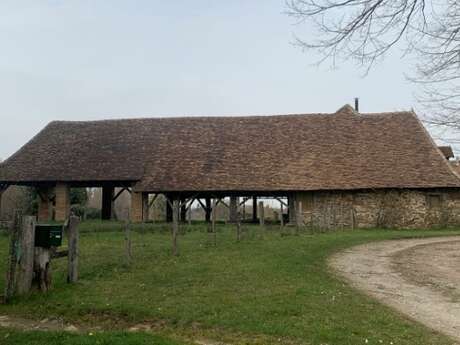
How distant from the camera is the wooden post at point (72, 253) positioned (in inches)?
384

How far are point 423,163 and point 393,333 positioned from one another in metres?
22.2

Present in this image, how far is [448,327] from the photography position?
6.95 meters

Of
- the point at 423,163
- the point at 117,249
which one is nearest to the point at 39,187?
the point at 117,249

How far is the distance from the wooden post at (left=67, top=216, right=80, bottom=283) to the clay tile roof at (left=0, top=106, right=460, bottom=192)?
1640 cm

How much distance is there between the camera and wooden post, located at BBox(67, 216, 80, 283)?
977 centimetres

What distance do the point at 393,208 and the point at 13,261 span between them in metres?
21.0

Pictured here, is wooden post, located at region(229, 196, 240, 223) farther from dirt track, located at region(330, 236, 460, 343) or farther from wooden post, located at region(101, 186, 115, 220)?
dirt track, located at region(330, 236, 460, 343)

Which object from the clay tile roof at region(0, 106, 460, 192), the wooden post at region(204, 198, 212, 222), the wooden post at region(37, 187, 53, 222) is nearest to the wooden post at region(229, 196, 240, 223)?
the clay tile roof at region(0, 106, 460, 192)

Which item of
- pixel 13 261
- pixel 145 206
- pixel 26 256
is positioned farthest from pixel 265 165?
pixel 13 261

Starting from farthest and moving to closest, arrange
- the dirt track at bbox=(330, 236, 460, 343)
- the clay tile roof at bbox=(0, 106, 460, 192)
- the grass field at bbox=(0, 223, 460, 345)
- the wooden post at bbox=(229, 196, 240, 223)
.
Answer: the wooden post at bbox=(229, 196, 240, 223), the clay tile roof at bbox=(0, 106, 460, 192), the dirt track at bbox=(330, 236, 460, 343), the grass field at bbox=(0, 223, 460, 345)

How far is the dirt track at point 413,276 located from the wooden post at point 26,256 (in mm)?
6075

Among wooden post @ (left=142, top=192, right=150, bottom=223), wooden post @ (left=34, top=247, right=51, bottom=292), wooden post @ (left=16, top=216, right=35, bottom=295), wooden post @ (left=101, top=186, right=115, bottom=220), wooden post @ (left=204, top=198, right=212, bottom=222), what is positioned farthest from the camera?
wooden post @ (left=101, top=186, right=115, bottom=220)

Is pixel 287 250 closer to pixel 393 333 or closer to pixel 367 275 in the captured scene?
pixel 367 275

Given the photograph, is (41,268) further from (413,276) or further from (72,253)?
(413,276)
